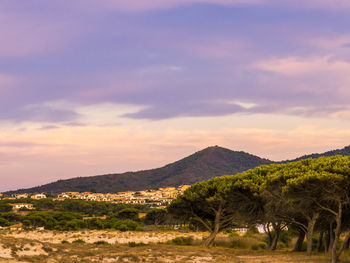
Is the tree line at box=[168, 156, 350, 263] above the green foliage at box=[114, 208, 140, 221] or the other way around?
above

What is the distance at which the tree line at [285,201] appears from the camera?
21.8 metres

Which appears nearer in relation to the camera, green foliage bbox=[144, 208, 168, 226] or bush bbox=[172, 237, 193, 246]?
bush bbox=[172, 237, 193, 246]

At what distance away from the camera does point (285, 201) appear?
2481 centimetres

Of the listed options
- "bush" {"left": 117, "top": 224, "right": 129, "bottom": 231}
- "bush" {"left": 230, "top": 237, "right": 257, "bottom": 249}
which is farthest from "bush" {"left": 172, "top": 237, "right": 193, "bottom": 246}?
"bush" {"left": 117, "top": 224, "right": 129, "bottom": 231}

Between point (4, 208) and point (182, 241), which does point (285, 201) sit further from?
point (4, 208)

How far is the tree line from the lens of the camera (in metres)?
21.8

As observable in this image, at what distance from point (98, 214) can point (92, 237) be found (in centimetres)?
6966

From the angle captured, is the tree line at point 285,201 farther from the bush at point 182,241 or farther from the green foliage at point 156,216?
the green foliage at point 156,216

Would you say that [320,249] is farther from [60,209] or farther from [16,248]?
[60,209]

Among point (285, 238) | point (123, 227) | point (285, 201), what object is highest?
point (285, 201)

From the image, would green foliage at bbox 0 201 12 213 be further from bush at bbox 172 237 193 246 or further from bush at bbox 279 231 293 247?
bush at bbox 279 231 293 247

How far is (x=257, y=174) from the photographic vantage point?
1372 inches

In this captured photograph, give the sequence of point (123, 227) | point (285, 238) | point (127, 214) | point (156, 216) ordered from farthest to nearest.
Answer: point (127, 214)
point (156, 216)
point (123, 227)
point (285, 238)

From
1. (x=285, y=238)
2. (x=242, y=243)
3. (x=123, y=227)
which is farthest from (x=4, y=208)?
(x=242, y=243)
